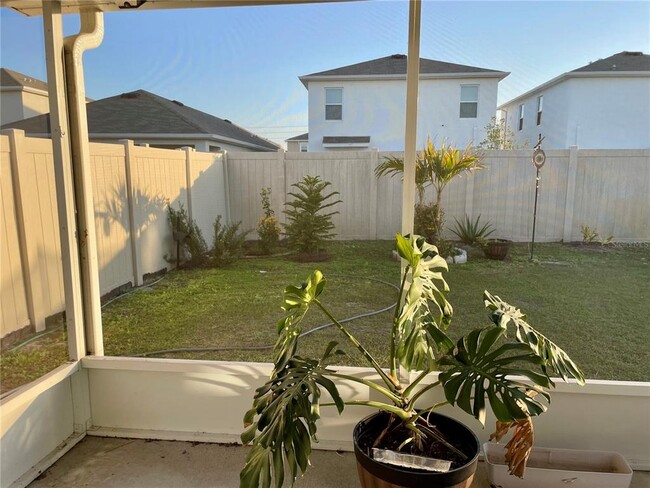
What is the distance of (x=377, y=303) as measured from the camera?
3221mm

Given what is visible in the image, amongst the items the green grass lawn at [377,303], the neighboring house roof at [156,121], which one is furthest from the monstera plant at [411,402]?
the neighboring house roof at [156,121]

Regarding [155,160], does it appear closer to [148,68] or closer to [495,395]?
[148,68]

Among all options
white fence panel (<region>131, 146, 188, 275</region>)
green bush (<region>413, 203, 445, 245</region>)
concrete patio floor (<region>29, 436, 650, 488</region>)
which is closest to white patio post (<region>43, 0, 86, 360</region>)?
concrete patio floor (<region>29, 436, 650, 488</region>)

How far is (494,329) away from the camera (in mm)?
1226

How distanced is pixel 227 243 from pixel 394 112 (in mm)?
1895

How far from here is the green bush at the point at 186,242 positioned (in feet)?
12.3

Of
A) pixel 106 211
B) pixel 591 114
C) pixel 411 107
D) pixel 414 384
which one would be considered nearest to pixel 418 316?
pixel 414 384

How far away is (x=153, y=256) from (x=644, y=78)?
3945 millimetres

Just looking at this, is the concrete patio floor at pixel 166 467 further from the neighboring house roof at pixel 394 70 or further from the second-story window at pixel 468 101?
the neighboring house roof at pixel 394 70

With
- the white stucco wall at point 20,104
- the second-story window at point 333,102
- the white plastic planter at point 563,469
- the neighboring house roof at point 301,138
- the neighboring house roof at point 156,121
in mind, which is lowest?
the white plastic planter at point 563,469

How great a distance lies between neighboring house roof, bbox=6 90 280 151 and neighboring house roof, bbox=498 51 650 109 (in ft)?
7.04

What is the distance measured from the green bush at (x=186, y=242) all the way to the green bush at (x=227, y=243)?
118 mm

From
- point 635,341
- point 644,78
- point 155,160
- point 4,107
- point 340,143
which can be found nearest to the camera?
point 4,107

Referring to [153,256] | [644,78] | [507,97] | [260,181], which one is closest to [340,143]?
[260,181]
